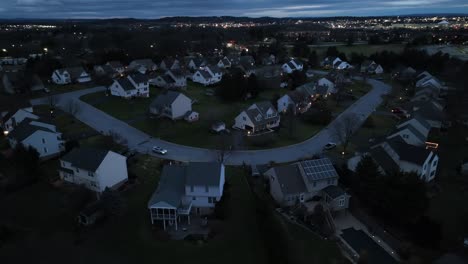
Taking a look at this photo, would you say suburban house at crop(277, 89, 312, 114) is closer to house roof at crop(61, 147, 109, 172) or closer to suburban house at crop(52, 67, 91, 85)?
house roof at crop(61, 147, 109, 172)

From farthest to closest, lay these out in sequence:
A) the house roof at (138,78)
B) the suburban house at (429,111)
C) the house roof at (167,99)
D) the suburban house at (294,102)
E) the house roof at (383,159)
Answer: the house roof at (138,78) → the suburban house at (294,102) → the house roof at (167,99) → the suburban house at (429,111) → the house roof at (383,159)

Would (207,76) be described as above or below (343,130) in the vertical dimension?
above

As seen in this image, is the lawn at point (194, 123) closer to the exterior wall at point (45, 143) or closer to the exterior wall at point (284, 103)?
the exterior wall at point (284, 103)

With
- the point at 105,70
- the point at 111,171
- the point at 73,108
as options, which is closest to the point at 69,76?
the point at 105,70

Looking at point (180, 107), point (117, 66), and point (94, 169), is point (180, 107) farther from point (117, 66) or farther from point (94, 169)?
point (117, 66)

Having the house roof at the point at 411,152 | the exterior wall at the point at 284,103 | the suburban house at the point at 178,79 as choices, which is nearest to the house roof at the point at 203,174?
the house roof at the point at 411,152

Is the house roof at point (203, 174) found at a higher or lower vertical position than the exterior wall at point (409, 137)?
higher

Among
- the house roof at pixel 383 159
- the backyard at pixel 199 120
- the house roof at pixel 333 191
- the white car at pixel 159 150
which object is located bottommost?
the backyard at pixel 199 120
